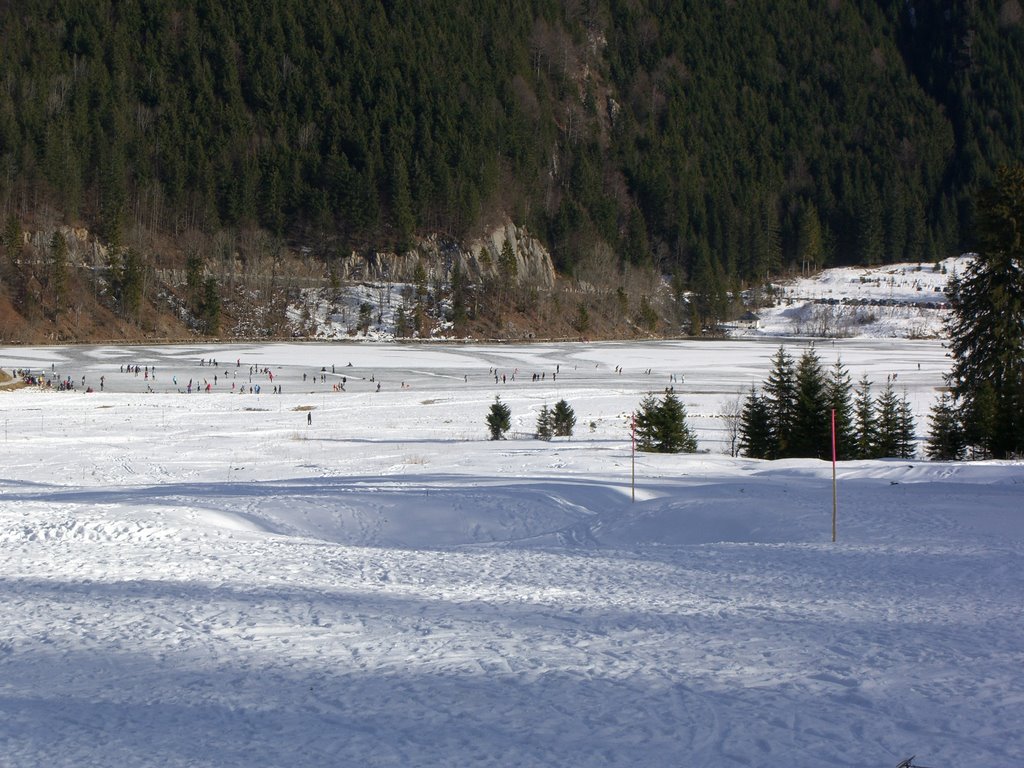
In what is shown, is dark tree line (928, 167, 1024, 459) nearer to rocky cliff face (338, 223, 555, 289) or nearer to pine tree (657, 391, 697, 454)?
pine tree (657, 391, 697, 454)

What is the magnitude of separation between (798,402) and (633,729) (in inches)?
942

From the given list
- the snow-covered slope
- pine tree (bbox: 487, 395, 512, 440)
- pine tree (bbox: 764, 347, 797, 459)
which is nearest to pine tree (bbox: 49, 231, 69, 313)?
pine tree (bbox: 487, 395, 512, 440)

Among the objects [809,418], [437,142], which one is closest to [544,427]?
[809,418]

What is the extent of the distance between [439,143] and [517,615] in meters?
136

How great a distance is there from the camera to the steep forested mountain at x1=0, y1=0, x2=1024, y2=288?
120 meters

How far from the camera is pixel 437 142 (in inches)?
5443

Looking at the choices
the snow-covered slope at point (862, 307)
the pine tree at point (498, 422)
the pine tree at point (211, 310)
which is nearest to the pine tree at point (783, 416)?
the pine tree at point (498, 422)

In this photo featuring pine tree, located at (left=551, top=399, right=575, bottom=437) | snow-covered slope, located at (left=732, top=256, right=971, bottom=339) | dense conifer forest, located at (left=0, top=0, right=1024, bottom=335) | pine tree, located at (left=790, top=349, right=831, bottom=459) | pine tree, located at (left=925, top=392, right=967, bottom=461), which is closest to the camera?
pine tree, located at (left=925, top=392, right=967, bottom=461)

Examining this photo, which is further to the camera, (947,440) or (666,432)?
(666,432)

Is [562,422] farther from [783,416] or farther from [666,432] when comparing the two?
[783,416]

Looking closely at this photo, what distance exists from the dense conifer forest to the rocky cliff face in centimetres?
255

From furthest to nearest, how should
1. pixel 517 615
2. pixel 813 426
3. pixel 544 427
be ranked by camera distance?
1. pixel 544 427
2. pixel 813 426
3. pixel 517 615

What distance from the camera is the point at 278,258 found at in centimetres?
11562

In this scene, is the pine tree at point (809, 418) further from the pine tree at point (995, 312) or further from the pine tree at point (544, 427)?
the pine tree at point (544, 427)
